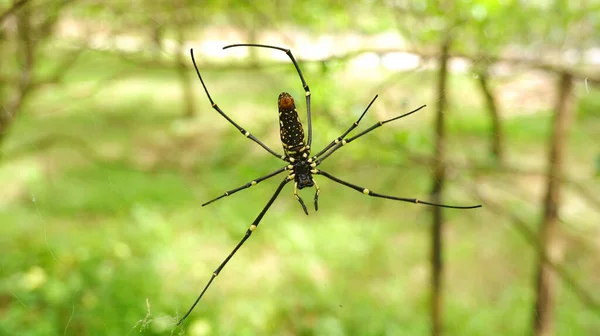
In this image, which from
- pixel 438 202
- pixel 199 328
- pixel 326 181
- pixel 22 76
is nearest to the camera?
pixel 438 202

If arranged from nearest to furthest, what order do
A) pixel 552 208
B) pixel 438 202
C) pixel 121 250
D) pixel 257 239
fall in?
pixel 438 202 < pixel 552 208 < pixel 121 250 < pixel 257 239

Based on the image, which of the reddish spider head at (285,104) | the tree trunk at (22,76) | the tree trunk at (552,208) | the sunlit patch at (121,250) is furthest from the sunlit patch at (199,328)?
the tree trunk at (552,208)

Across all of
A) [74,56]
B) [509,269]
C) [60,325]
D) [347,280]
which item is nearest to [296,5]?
[74,56]

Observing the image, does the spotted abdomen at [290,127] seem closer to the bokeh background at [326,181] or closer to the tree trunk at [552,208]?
the bokeh background at [326,181]

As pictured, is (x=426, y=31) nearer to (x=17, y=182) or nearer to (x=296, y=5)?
(x=296, y=5)

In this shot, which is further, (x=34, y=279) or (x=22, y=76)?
(x=34, y=279)

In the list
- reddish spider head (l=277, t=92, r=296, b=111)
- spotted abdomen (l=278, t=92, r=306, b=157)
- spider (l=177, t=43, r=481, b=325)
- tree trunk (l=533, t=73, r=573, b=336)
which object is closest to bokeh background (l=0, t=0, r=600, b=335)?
tree trunk (l=533, t=73, r=573, b=336)

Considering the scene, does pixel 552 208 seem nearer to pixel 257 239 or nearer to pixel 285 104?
pixel 285 104

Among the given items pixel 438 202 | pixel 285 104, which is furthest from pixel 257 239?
pixel 285 104
